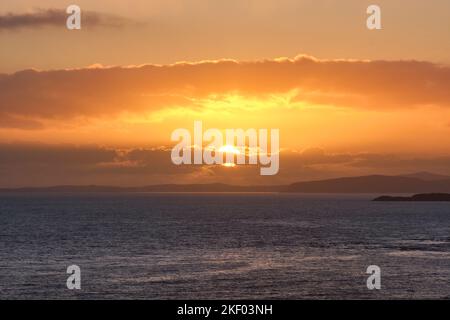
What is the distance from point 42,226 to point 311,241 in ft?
242

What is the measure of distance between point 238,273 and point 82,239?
5416 centimetres

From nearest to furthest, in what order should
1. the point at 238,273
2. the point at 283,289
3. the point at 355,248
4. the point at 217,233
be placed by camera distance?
the point at 283,289
the point at 238,273
the point at 355,248
the point at 217,233

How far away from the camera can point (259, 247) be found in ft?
332

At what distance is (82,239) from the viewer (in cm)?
11588

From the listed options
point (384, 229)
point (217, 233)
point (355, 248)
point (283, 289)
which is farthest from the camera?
point (384, 229)

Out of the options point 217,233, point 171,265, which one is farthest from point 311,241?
point 171,265

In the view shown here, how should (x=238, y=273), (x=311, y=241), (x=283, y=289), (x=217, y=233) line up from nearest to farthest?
1. (x=283, y=289)
2. (x=238, y=273)
3. (x=311, y=241)
4. (x=217, y=233)

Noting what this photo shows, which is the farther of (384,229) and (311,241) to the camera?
(384,229)

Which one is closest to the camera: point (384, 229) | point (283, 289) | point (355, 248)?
point (283, 289)

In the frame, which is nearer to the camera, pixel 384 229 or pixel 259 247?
pixel 259 247

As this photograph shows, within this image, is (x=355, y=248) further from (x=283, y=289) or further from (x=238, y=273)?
(x=283, y=289)
